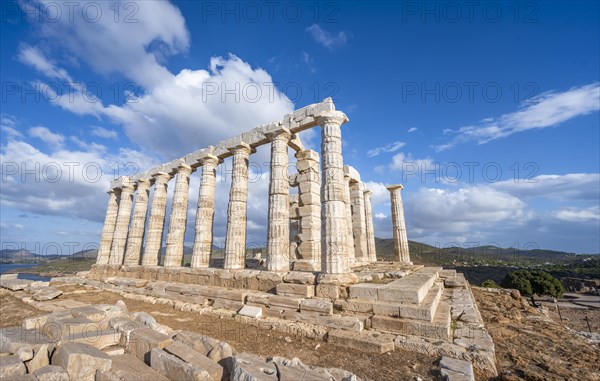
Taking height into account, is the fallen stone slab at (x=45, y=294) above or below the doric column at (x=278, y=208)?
below

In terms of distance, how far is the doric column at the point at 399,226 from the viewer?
22.3m

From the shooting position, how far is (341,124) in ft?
39.2

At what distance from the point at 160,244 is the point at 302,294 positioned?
1460 cm

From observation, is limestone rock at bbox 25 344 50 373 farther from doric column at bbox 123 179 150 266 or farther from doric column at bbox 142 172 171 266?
doric column at bbox 123 179 150 266

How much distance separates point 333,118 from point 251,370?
379 inches

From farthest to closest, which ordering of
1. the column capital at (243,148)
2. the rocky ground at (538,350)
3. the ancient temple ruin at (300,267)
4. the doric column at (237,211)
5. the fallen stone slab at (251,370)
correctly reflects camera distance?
the column capital at (243,148) < the doric column at (237,211) < the ancient temple ruin at (300,267) < the rocky ground at (538,350) < the fallen stone slab at (251,370)

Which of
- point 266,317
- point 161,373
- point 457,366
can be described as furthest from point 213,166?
point 457,366

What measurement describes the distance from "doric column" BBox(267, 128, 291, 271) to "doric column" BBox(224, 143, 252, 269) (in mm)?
2157

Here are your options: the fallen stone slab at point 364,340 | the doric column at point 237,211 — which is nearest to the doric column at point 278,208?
the doric column at point 237,211

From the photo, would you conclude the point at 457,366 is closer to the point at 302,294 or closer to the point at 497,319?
the point at 302,294

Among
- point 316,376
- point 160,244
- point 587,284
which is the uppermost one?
point 160,244

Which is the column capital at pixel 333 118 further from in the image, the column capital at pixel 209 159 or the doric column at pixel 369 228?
the doric column at pixel 369 228

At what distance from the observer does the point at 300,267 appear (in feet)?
46.4

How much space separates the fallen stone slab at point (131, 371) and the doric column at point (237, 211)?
851cm
